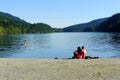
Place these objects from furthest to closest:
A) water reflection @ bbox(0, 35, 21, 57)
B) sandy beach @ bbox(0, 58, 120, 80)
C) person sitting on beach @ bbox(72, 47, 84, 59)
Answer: water reflection @ bbox(0, 35, 21, 57) < person sitting on beach @ bbox(72, 47, 84, 59) < sandy beach @ bbox(0, 58, 120, 80)

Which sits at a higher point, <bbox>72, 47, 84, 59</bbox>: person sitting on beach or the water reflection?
<bbox>72, 47, 84, 59</bbox>: person sitting on beach

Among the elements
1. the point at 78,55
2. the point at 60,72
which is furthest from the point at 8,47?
the point at 60,72

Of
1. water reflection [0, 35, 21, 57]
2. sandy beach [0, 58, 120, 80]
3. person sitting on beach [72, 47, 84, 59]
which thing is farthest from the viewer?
water reflection [0, 35, 21, 57]

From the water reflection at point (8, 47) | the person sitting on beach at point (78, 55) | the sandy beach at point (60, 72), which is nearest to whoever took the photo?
the sandy beach at point (60, 72)

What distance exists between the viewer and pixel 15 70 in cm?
2244

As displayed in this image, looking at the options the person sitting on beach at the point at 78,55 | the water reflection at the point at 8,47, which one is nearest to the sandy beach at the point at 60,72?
the person sitting on beach at the point at 78,55

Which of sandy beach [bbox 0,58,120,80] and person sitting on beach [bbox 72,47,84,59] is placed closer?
sandy beach [bbox 0,58,120,80]

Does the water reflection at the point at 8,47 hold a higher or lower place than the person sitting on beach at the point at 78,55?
lower

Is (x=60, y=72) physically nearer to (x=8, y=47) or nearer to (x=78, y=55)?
(x=78, y=55)

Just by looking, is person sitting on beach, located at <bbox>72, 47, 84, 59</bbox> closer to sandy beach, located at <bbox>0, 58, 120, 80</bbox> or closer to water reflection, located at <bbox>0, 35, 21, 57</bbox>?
sandy beach, located at <bbox>0, 58, 120, 80</bbox>

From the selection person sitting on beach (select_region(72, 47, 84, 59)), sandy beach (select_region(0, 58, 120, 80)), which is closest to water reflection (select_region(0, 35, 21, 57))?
person sitting on beach (select_region(72, 47, 84, 59))

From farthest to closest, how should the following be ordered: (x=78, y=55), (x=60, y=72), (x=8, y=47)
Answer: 1. (x=8, y=47)
2. (x=78, y=55)
3. (x=60, y=72)

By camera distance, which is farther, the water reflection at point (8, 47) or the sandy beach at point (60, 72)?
the water reflection at point (8, 47)

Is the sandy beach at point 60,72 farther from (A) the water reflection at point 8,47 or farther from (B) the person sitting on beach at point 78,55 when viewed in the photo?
(A) the water reflection at point 8,47
